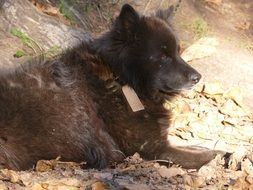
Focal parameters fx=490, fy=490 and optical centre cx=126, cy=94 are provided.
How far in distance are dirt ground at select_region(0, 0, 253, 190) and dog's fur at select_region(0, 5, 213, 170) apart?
167 millimetres

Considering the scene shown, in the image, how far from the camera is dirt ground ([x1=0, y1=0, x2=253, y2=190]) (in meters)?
3.68

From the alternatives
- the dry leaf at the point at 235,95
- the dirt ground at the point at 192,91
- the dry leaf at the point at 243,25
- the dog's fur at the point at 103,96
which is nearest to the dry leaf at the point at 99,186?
the dirt ground at the point at 192,91

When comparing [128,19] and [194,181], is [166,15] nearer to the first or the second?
[128,19]

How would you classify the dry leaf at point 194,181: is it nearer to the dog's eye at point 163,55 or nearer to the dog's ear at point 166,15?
the dog's eye at point 163,55

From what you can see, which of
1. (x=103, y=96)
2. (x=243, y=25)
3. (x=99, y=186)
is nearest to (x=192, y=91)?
(x=103, y=96)

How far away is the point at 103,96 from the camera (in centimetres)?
457

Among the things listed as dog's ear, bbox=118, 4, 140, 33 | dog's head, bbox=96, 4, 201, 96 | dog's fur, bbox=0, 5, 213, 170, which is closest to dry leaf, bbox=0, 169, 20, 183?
dog's fur, bbox=0, 5, 213, 170

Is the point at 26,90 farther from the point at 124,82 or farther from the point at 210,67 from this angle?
the point at 210,67

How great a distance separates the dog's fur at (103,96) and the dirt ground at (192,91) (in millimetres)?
167

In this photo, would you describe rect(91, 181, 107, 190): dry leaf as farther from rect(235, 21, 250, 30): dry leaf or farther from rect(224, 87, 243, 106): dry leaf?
rect(235, 21, 250, 30): dry leaf

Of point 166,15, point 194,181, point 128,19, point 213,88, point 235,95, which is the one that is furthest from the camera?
point 213,88

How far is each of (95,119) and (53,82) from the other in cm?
51

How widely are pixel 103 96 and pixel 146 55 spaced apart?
0.57m

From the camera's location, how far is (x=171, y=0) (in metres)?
8.71
